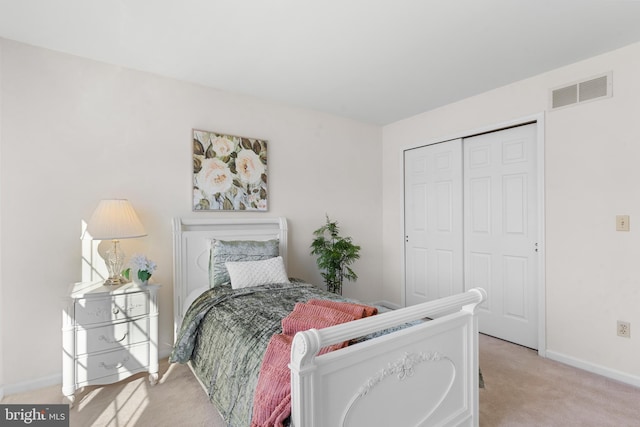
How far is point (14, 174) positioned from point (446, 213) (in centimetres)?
389

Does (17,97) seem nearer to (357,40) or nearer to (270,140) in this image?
(270,140)

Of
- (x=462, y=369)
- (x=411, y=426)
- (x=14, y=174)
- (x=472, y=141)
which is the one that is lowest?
(x=411, y=426)

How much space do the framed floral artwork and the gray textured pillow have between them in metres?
0.44

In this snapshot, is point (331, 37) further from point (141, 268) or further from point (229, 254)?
point (141, 268)

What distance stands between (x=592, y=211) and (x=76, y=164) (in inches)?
160

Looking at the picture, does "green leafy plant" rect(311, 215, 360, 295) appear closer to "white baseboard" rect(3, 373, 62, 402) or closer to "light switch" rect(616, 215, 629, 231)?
"light switch" rect(616, 215, 629, 231)

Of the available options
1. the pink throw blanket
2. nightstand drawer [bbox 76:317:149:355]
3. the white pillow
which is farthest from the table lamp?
the pink throw blanket

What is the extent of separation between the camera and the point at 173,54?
8.03 ft

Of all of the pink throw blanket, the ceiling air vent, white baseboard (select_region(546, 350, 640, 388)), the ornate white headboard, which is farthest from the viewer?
the ornate white headboard

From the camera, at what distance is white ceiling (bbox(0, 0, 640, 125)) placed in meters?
1.93

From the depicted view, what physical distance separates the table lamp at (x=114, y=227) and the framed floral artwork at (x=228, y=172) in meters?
0.63

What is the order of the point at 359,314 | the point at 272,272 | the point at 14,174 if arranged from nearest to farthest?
the point at 359,314 → the point at 14,174 → the point at 272,272

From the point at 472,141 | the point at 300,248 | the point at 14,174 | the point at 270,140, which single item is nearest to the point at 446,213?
the point at 472,141

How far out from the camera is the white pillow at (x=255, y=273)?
2.57 m
